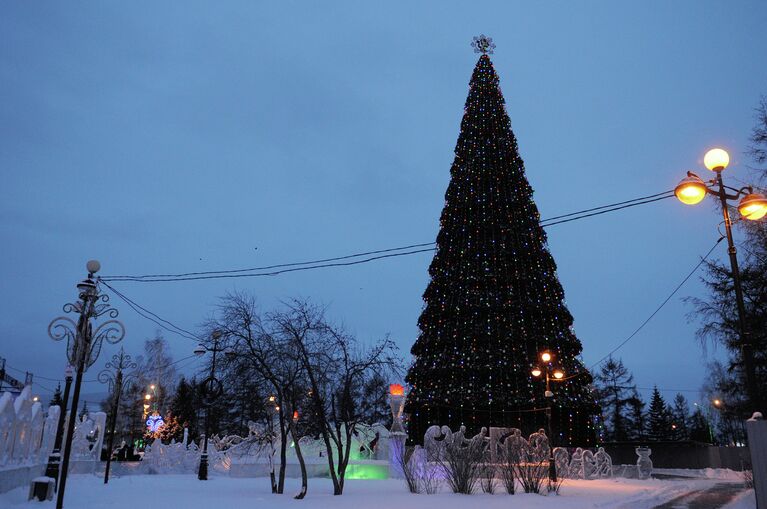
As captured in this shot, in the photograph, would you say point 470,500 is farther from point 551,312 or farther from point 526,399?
point 551,312

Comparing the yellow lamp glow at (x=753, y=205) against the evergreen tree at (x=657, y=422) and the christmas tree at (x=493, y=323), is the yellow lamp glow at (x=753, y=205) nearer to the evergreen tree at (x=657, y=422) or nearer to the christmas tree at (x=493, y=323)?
the christmas tree at (x=493, y=323)

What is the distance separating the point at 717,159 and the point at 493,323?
69.4 feet

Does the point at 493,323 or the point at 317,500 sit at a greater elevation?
the point at 493,323

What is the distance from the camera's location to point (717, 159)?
957cm

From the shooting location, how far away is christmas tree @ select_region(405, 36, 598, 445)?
2928cm

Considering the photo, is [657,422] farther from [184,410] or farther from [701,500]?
[701,500]

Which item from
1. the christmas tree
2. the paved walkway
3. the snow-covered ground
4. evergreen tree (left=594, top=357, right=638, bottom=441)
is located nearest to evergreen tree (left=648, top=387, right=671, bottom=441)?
evergreen tree (left=594, top=357, right=638, bottom=441)

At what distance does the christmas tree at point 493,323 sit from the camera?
96.1 ft

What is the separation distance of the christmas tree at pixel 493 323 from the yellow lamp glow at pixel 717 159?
59.6 ft

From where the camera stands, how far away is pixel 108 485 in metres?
20.3

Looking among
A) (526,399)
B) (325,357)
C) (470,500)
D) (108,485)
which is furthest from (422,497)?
(526,399)

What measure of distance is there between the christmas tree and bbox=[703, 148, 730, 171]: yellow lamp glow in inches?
715

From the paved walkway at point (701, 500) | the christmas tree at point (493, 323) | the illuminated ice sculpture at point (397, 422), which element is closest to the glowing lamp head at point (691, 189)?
the paved walkway at point (701, 500)

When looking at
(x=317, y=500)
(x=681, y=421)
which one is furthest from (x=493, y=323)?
(x=681, y=421)
